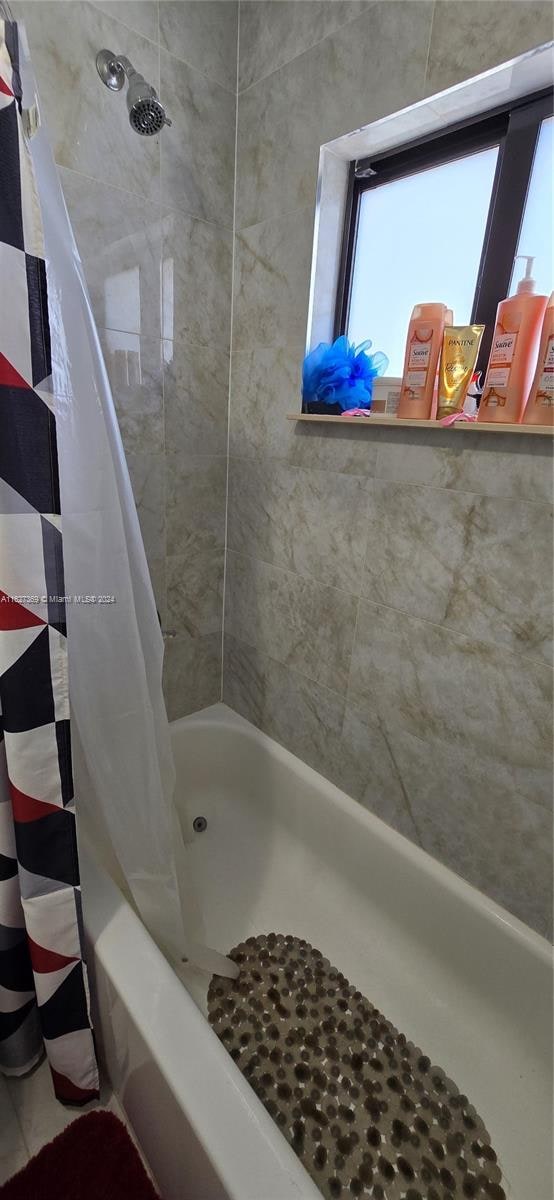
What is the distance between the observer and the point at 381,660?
1.29 metres

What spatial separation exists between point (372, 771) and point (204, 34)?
6.15ft

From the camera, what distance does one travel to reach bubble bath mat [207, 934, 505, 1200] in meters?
0.96

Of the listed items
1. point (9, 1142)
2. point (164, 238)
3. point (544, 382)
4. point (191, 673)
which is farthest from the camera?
point (191, 673)

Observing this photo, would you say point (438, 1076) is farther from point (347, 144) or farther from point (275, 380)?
point (347, 144)

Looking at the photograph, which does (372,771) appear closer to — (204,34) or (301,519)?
(301,519)

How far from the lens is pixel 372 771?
1.38 meters

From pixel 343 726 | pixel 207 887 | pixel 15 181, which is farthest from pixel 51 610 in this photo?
pixel 207 887

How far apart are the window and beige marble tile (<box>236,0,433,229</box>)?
13 centimetres

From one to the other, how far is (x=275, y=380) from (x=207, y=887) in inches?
56.6

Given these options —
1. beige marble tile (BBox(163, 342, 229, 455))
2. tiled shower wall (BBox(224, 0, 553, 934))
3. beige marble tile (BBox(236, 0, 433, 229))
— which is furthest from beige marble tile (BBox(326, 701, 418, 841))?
beige marble tile (BBox(236, 0, 433, 229))

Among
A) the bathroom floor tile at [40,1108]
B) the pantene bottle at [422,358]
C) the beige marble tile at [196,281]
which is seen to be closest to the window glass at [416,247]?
the pantene bottle at [422,358]

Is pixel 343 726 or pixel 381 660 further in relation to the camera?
pixel 343 726

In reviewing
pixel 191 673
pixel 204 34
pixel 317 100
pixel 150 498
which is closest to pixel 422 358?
pixel 317 100

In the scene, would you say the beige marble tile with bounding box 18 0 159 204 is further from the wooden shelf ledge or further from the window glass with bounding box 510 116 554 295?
the window glass with bounding box 510 116 554 295
